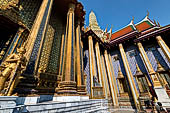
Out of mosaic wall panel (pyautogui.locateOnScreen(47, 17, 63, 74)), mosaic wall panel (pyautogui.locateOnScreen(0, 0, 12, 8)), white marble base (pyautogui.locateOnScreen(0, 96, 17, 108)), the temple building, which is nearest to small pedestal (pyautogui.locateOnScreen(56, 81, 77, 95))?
the temple building

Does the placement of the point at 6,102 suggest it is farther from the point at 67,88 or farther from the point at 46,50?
the point at 46,50

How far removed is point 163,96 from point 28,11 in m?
11.9

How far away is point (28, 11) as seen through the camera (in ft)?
19.0

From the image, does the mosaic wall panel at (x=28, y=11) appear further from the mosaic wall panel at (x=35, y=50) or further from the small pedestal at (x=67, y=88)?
the small pedestal at (x=67, y=88)

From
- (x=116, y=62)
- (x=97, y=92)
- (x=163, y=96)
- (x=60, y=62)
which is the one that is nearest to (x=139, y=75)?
(x=163, y=96)

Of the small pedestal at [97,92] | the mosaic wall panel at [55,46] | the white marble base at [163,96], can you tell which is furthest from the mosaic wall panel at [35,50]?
the white marble base at [163,96]

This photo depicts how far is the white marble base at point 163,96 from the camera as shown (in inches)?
234

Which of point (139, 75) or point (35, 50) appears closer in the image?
point (35, 50)

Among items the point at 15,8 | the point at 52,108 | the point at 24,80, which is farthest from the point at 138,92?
the point at 15,8

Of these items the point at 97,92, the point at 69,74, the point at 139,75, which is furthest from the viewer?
the point at 139,75

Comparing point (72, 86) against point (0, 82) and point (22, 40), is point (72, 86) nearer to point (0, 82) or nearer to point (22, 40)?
point (0, 82)

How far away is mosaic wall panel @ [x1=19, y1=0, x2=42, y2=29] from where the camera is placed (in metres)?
5.36

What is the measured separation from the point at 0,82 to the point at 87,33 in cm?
828

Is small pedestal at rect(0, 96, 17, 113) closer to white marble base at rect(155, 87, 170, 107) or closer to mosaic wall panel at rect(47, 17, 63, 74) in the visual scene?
mosaic wall panel at rect(47, 17, 63, 74)
